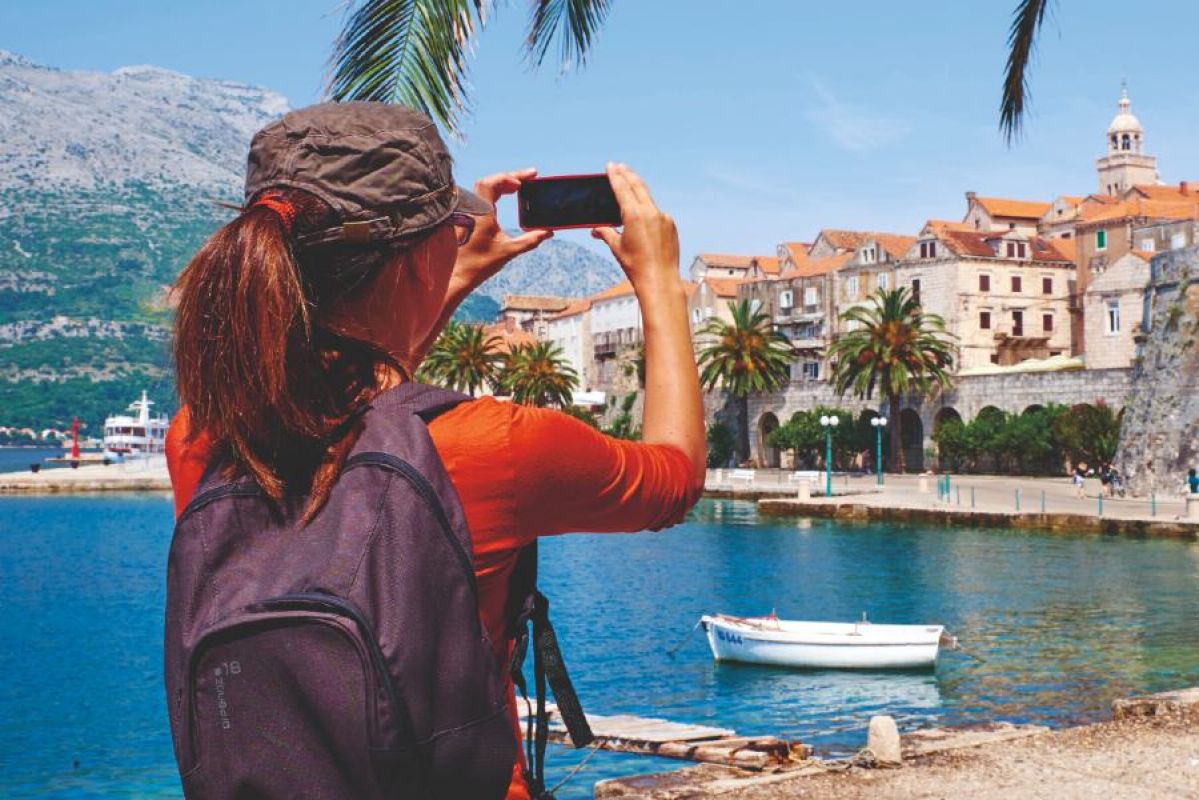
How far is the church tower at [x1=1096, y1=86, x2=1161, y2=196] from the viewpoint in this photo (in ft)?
366

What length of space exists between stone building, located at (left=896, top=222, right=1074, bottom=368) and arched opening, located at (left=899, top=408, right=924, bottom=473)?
12.1 feet

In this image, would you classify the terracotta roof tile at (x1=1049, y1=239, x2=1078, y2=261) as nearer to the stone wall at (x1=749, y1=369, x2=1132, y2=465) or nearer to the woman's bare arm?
the stone wall at (x1=749, y1=369, x2=1132, y2=465)

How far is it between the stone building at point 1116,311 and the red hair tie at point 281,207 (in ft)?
205

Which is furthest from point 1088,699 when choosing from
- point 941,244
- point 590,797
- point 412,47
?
point 941,244

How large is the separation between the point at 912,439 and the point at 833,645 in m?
49.4

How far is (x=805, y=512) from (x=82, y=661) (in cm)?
Result: 2899

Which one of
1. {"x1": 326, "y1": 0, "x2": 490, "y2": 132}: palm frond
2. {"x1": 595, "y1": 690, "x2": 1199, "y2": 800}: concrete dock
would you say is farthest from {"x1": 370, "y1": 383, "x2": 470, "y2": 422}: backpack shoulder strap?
{"x1": 595, "y1": 690, "x2": 1199, "y2": 800}: concrete dock

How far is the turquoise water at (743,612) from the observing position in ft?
55.8

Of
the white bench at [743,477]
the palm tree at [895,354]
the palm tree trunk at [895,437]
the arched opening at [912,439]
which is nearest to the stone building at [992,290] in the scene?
the arched opening at [912,439]

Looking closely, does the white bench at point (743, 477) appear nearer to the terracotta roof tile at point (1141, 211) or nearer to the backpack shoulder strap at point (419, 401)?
the terracotta roof tile at point (1141, 211)

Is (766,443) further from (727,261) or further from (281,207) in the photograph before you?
(281,207)

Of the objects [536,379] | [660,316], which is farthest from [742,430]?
[660,316]

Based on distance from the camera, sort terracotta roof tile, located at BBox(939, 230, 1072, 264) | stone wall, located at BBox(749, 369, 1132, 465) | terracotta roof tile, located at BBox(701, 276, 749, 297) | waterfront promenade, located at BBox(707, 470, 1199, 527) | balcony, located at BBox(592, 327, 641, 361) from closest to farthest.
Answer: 1. waterfront promenade, located at BBox(707, 470, 1199, 527)
2. stone wall, located at BBox(749, 369, 1132, 465)
3. terracotta roof tile, located at BBox(939, 230, 1072, 264)
4. terracotta roof tile, located at BBox(701, 276, 749, 297)
5. balcony, located at BBox(592, 327, 641, 361)

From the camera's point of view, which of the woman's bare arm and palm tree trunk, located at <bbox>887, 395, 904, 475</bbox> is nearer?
the woman's bare arm
